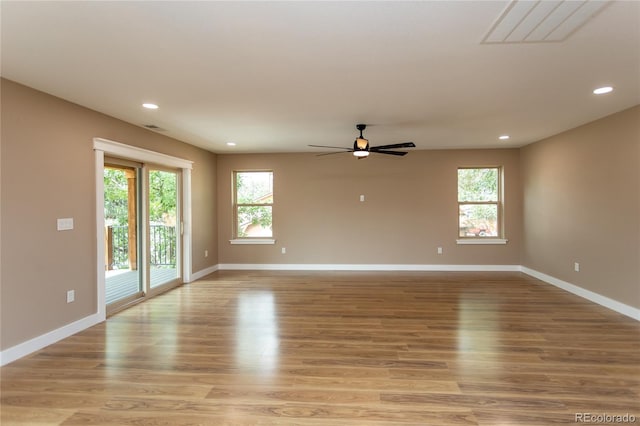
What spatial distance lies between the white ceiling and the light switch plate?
125cm

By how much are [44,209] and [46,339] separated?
127 cm

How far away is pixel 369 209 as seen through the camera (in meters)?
7.18

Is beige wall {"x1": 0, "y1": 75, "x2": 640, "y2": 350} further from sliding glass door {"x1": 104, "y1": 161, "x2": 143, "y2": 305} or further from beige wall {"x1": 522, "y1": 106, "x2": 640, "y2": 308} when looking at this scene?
sliding glass door {"x1": 104, "y1": 161, "x2": 143, "y2": 305}

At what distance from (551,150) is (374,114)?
359 cm

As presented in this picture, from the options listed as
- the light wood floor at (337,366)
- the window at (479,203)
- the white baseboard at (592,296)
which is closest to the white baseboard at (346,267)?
the window at (479,203)

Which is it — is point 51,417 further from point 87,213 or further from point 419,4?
point 419,4

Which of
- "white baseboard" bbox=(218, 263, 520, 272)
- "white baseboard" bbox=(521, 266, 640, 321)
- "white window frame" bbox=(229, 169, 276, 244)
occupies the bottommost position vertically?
"white baseboard" bbox=(521, 266, 640, 321)

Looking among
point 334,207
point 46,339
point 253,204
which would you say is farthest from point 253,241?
point 46,339

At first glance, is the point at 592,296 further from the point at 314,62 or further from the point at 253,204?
the point at 253,204

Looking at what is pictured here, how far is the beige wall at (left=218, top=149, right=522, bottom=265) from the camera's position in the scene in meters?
7.02

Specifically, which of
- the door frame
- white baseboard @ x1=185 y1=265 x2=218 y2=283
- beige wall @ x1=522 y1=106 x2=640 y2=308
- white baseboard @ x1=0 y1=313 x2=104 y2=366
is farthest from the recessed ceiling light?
white baseboard @ x1=185 y1=265 x2=218 y2=283

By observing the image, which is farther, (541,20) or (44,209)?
(44,209)

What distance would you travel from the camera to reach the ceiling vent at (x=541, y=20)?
1.94 meters

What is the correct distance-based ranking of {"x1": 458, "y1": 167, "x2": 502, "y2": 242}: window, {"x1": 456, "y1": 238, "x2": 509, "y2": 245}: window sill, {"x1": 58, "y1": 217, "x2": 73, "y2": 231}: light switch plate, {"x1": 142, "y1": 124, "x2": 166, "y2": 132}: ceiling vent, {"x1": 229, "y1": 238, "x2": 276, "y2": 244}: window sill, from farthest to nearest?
{"x1": 229, "y1": 238, "x2": 276, "y2": 244}: window sill → {"x1": 458, "y1": 167, "x2": 502, "y2": 242}: window → {"x1": 456, "y1": 238, "x2": 509, "y2": 245}: window sill → {"x1": 142, "y1": 124, "x2": 166, "y2": 132}: ceiling vent → {"x1": 58, "y1": 217, "x2": 73, "y2": 231}: light switch plate
